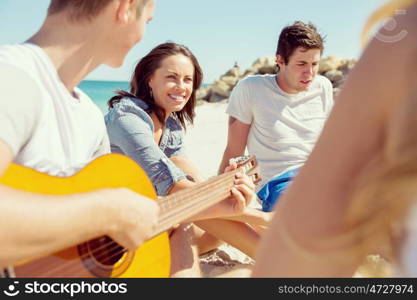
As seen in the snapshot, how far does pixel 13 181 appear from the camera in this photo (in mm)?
1300

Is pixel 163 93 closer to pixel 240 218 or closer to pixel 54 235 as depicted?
pixel 240 218

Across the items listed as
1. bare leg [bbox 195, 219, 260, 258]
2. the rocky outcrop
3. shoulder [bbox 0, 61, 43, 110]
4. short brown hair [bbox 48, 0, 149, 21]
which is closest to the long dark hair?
bare leg [bbox 195, 219, 260, 258]

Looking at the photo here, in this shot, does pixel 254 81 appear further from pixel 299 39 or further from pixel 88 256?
pixel 88 256

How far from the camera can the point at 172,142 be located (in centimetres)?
315

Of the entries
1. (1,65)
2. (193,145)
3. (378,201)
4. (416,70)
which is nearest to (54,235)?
(1,65)

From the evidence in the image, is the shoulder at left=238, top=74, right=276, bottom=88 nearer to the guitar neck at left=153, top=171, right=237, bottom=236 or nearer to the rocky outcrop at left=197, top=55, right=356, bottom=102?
the guitar neck at left=153, top=171, right=237, bottom=236

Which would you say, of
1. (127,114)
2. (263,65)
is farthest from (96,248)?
(263,65)

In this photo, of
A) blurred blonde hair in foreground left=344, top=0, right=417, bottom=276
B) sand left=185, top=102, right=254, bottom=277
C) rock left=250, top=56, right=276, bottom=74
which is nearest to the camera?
blurred blonde hair in foreground left=344, top=0, right=417, bottom=276

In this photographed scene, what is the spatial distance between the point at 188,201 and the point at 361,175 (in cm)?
117

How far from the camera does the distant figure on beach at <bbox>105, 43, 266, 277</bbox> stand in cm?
252

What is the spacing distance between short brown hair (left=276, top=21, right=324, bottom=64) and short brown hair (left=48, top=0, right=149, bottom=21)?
7.81 ft

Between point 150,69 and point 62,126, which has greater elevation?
point 150,69

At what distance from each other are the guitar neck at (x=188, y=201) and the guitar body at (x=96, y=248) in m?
0.16

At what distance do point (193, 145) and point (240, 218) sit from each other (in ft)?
18.1
